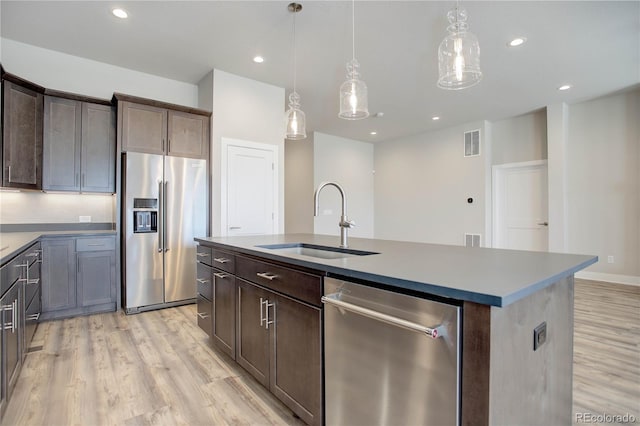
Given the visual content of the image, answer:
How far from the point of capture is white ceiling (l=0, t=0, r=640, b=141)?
115 inches

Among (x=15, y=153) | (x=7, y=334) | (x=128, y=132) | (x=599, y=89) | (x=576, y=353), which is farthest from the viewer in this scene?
(x=599, y=89)

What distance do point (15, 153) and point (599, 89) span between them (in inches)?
292

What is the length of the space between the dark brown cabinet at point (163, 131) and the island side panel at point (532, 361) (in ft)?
12.5

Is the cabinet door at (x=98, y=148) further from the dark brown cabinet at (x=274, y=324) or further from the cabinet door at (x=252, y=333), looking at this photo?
the cabinet door at (x=252, y=333)

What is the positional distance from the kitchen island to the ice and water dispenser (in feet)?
8.29

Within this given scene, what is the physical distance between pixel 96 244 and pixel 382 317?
3.55 m

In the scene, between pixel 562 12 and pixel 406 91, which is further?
pixel 406 91

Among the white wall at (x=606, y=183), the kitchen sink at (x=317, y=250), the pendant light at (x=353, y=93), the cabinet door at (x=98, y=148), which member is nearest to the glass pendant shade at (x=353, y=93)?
the pendant light at (x=353, y=93)

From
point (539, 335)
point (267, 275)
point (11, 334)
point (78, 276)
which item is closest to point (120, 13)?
point (78, 276)

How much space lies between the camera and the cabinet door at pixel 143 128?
3625 millimetres

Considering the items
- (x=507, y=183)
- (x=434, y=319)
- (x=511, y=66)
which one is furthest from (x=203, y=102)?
(x=507, y=183)

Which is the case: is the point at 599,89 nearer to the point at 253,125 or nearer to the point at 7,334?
the point at 253,125

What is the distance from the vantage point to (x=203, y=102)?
445 cm

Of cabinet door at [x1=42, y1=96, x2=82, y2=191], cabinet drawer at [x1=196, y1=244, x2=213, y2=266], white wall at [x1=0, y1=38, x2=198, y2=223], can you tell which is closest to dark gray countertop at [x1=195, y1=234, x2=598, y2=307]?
cabinet drawer at [x1=196, y1=244, x2=213, y2=266]
